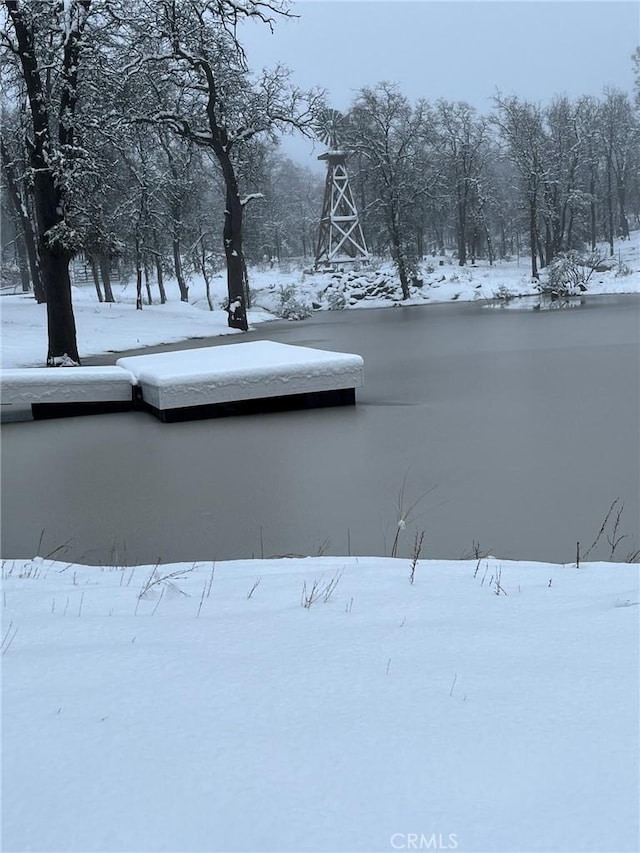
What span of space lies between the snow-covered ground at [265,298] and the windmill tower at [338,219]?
7.11ft

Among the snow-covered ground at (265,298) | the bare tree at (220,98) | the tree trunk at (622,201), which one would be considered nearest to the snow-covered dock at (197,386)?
the snow-covered ground at (265,298)

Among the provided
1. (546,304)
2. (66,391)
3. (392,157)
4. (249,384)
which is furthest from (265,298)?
(249,384)

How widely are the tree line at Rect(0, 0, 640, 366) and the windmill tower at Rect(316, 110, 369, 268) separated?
147 centimetres

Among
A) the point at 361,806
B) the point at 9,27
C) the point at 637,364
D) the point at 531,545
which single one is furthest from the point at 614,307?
the point at 361,806

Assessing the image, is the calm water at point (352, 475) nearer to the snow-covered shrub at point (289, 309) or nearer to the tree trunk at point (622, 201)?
the snow-covered shrub at point (289, 309)

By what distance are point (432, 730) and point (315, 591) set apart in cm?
144

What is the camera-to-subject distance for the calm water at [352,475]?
5105 millimetres

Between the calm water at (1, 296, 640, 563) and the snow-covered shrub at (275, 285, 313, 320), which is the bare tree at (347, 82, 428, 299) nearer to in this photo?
the snow-covered shrub at (275, 285, 313, 320)

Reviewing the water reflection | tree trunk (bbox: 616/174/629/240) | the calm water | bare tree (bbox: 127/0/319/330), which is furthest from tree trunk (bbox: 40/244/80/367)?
tree trunk (bbox: 616/174/629/240)

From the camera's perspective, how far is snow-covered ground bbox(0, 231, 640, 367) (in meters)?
20.6

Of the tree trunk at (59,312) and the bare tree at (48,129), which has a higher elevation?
the bare tree at (48,129)

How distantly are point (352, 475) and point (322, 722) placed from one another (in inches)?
181

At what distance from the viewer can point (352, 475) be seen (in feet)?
21.7

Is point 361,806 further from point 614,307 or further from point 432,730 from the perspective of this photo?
point 614,307
